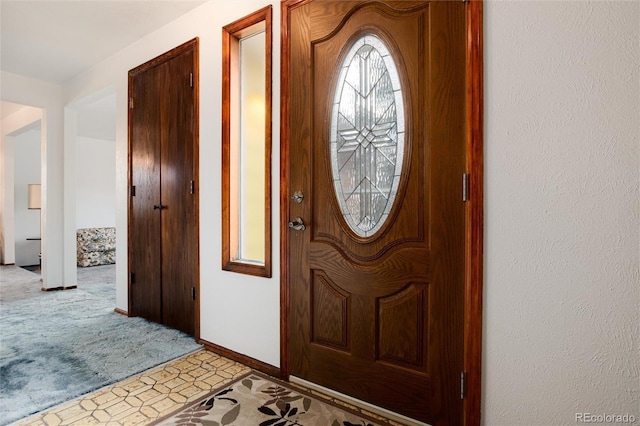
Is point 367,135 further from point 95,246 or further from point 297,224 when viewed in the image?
point 95,246

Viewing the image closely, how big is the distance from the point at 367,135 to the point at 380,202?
35cm

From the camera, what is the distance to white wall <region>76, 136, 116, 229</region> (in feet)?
22.7

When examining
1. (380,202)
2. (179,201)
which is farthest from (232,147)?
(380,202)

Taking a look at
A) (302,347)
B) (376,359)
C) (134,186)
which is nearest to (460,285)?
(376,359)

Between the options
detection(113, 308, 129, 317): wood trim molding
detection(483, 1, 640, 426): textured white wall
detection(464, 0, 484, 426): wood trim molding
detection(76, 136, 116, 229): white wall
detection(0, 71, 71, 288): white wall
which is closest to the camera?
detection(483, 1, 640, 426): textured white wall

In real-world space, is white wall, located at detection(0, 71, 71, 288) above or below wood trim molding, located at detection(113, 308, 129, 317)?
above

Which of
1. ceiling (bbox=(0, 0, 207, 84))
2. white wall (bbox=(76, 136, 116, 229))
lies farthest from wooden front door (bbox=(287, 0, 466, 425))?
white wall (bbox=(76, 136, 116, 229))

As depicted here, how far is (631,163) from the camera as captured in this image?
1.15 metres

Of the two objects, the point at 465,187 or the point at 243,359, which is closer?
the point at 465,187

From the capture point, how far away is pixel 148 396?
184 cm

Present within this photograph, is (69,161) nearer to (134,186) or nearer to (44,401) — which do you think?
(134,186)

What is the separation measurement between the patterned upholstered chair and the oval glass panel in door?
6275 millimetres

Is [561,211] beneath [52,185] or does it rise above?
beneath

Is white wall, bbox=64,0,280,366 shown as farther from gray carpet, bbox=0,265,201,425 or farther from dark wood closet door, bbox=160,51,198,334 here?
gray carpet, bbox=0,265,201,425
